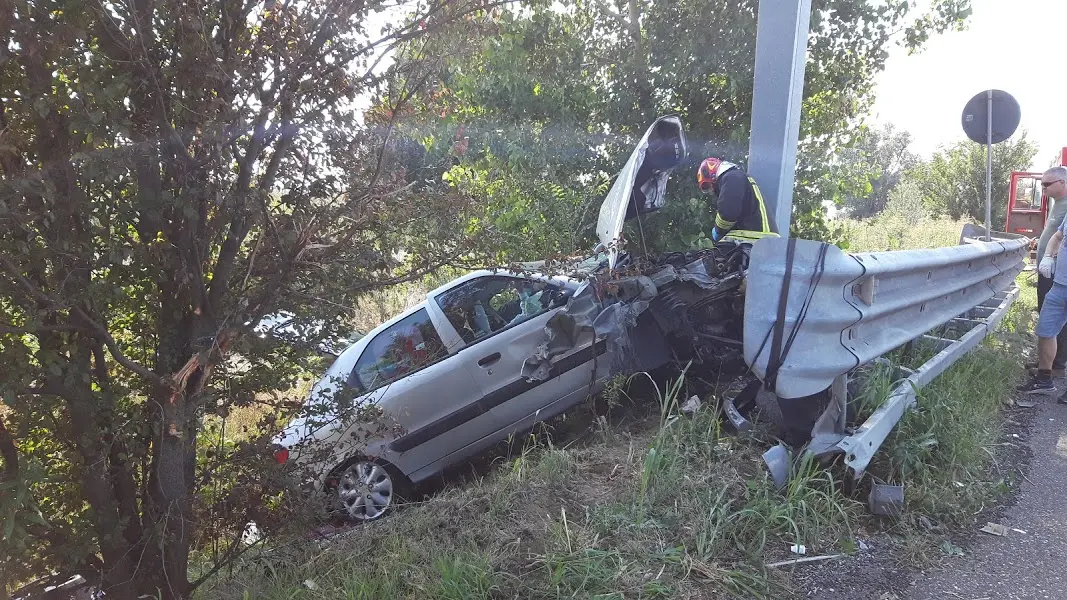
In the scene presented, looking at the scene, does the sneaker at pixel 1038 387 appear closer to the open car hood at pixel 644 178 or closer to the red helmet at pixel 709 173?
the red helmet at pixel 709 173

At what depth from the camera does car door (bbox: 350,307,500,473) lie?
486 cm

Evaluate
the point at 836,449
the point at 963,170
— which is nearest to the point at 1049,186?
the point at 836,449

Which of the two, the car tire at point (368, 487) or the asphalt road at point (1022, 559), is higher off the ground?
the asphalt road at point (1022, 559)

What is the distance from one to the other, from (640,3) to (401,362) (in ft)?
15.1

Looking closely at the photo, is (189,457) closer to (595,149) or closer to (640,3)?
(595,149)

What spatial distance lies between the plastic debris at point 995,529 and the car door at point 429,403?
3.01 m

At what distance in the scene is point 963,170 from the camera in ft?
66.8

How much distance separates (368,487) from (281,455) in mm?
1628

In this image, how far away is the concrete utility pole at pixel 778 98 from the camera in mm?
4055

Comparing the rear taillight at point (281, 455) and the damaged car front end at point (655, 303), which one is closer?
the rear taillight at point (281, 455)

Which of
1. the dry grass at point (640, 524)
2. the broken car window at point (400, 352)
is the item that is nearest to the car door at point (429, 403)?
the broken car window at point (400, 352)

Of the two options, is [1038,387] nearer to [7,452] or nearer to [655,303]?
[655,303]

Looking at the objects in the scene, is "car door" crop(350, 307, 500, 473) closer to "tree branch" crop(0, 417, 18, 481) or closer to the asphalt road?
"tree branch" crop(0, 417, 18, 481)

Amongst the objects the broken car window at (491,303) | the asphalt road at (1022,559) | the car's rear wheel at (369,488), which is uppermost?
the broken car window at (491,303)
